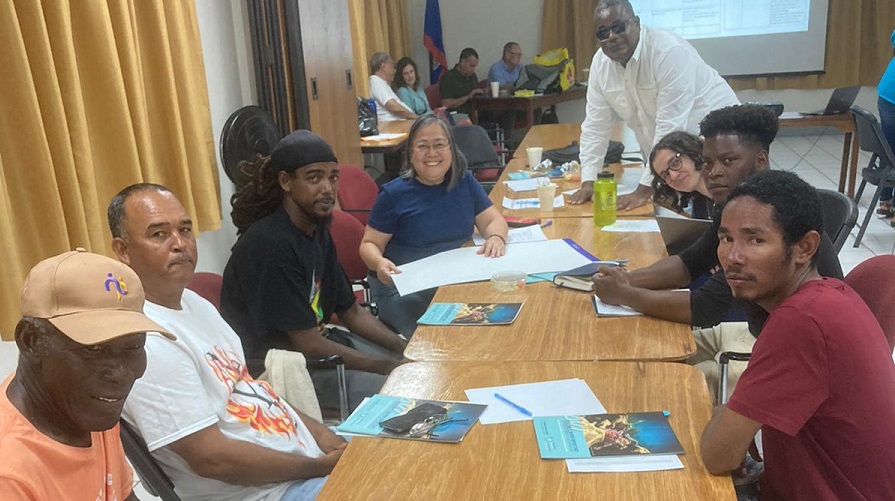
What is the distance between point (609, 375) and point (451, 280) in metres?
0.86

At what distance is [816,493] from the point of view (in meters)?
1.27

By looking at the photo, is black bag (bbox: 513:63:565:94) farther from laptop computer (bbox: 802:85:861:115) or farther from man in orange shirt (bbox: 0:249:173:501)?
man in orange shirt (bbox: 0:249:173:501)

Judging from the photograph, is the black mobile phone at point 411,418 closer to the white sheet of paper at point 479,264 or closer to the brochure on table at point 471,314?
the brochure on table at point 471,314

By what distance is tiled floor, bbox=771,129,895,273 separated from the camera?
4.76 metres

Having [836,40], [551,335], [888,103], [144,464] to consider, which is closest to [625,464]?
[551,335]

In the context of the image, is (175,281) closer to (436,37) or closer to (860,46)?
(436,37)

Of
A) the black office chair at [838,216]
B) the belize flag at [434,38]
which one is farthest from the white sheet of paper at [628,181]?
the belize flag at [434,38]

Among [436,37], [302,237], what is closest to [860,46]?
[436,37]

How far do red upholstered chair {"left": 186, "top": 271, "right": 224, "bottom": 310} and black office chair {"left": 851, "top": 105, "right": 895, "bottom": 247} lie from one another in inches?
162

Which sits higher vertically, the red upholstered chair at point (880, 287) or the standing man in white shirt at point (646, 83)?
the standing man in white shirt at point (646, 83)

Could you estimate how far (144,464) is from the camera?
136cm

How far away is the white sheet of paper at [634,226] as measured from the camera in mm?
2850

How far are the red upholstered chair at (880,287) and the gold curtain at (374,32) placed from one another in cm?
455

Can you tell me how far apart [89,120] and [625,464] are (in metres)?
2.23
